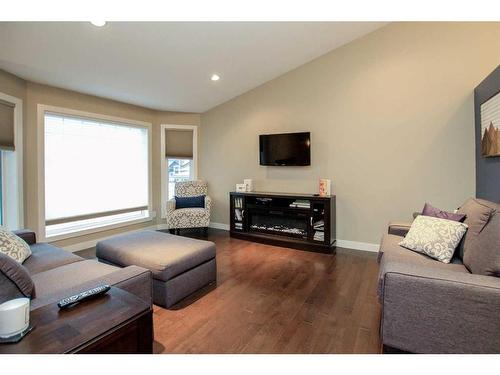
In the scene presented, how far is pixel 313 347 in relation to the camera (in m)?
1.64

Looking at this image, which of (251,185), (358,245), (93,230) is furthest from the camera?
(251,185)

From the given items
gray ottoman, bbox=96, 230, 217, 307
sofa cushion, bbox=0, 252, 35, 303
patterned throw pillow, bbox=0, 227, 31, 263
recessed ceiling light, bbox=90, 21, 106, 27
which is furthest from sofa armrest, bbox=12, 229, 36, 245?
recessed ceiling light, bbox=90, 21, 106, 27

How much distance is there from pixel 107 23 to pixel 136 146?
2476 mm

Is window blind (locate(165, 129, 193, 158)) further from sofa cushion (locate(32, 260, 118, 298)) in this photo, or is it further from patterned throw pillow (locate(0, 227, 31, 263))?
sofa cushion (locate(32, 260, 118, 298))

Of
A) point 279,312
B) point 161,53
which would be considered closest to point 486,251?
point 279,312

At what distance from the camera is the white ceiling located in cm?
248

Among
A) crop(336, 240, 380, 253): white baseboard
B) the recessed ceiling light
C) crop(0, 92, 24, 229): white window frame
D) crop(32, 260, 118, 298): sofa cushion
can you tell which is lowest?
crop(336, 240, 380, 253): white baseboard

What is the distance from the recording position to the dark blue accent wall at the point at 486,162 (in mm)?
2389

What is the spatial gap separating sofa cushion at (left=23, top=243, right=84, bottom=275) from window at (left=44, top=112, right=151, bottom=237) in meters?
1.45

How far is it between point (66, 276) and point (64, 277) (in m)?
0.02

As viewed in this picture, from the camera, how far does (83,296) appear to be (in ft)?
4.11

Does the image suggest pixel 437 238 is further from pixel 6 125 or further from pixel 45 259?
pixel 6 125

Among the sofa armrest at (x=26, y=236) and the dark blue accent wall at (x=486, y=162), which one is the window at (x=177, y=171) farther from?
the dark blue accent wall at (x=486, y=162)
